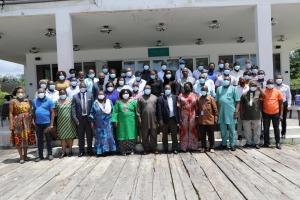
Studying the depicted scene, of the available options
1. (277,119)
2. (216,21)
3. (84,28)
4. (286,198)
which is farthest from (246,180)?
(84,28)

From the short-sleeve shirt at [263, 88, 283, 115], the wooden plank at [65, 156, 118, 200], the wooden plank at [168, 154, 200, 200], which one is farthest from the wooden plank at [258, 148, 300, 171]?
the wooden plank at [65, 156, 118, 200]

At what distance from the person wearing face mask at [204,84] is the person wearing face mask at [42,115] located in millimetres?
3531

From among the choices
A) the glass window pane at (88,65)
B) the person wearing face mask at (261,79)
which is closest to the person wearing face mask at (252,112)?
the person wearing face mask at (261,79)

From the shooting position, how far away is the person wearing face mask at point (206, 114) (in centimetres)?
886

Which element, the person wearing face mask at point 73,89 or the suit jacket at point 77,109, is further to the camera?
the person wearing face mask at point 73,89

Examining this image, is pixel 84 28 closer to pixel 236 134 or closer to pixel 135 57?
pixel 135 57

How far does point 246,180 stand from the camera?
630 cm

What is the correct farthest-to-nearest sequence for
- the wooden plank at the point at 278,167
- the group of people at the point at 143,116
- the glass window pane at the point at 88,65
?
the glass window pane at the point at 88,65
the group of people at the point at 143,116
the wooden plank at the point at 278,167

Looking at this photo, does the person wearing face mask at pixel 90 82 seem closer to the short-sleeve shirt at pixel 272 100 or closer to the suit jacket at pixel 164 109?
the suit jacket at pixel 164 109

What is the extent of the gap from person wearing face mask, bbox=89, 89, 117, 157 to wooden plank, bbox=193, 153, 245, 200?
6.86 feet

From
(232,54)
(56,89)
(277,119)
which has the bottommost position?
(277,119)

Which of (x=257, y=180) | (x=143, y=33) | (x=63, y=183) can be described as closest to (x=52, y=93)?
(x=63, y=183)

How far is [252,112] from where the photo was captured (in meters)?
9.00

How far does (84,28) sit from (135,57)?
16.2 feet
